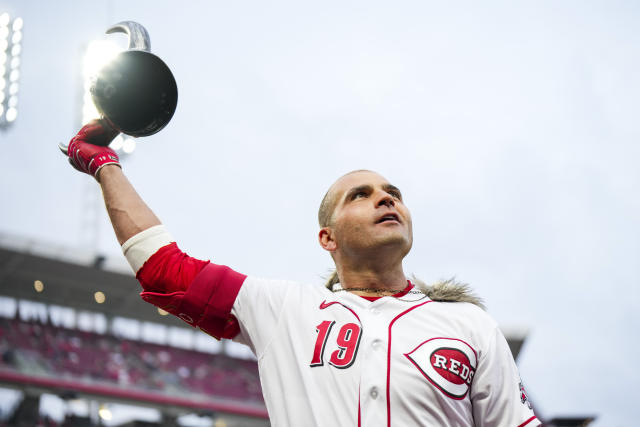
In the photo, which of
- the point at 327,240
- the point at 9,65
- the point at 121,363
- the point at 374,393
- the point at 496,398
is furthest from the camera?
the point at 121,363

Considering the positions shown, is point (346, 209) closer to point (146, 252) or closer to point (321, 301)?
point (321, 301)

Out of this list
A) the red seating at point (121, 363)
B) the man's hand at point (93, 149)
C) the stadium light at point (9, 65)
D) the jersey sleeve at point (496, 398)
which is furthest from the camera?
the red seating at point (121, 363)

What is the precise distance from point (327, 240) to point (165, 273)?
74cm

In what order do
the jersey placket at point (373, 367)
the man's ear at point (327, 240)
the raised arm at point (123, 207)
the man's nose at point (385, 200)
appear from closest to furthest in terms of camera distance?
the jersey placket at point (373, 367)
the raised arm at point (123, 207)
the man's nose at point (385, 200)
the man's ear at point (327, 240)

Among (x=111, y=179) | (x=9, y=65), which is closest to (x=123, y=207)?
(x=111, y=179)

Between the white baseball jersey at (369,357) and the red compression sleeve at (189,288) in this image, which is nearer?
the white baseball jersey at (369,357)

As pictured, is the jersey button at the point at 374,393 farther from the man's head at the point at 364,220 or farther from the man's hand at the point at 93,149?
the man's hand at the point at 93,149

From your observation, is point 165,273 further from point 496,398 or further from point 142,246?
point 496,398

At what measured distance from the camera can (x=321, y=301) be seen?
2.50 m

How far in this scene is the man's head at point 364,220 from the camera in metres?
2.57

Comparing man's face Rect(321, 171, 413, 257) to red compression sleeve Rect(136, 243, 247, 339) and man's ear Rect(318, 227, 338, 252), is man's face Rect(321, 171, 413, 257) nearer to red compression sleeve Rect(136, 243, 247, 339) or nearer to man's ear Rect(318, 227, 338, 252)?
man's ear Rect(318, 227, 338, 252)

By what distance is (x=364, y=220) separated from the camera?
2619 millimetres

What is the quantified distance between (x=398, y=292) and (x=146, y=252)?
96 centimetres

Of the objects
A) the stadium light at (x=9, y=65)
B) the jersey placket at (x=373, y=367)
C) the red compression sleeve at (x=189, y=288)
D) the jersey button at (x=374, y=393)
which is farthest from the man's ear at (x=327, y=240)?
the stadium light at (x=9, y=65)
